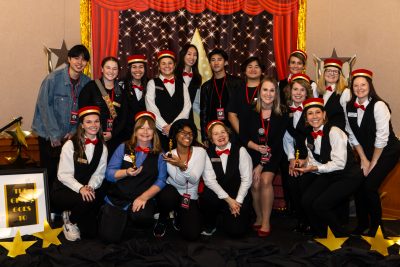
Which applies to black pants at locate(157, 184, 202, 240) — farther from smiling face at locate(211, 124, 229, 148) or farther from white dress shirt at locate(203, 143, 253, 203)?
smiling face at locate(211, 124, 229, 148)

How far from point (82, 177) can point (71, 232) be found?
0.47 m

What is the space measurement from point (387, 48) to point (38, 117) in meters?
4.21

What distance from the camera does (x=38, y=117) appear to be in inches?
191

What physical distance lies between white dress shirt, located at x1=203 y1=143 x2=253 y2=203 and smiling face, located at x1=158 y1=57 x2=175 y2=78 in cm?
106

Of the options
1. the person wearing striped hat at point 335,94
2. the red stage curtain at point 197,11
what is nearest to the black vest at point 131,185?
the person wearing striped hat at point 335,94

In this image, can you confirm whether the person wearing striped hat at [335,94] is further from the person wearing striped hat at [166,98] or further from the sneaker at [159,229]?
the sneaker at [159,229]

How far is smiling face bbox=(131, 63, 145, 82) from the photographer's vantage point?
4.92 metres

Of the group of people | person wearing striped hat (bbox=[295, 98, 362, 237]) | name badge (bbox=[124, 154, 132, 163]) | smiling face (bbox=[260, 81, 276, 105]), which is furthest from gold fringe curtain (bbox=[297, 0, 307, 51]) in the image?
name badge (bbox=[124, 154, 132, 163])

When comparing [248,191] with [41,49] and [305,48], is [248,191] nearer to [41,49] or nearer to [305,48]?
[305,48]

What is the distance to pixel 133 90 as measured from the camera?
16.3 feet

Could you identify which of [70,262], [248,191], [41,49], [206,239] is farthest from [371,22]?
[70,262]

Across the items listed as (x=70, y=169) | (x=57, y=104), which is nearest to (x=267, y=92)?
(x=70, y=169)

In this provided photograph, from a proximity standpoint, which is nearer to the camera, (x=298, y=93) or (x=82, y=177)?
(x=82, y=177)

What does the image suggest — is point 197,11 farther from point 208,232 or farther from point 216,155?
point 208,232
